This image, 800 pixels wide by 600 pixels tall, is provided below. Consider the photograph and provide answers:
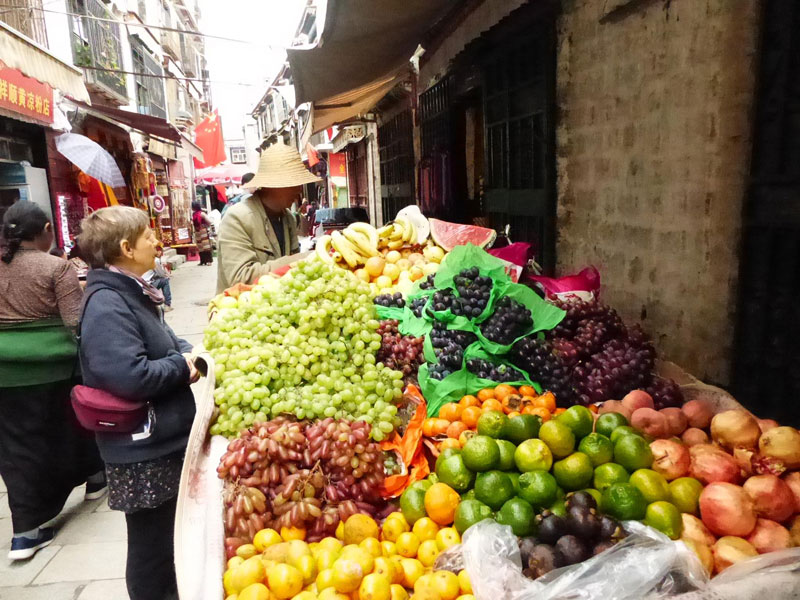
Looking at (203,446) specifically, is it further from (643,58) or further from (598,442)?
(643,58)

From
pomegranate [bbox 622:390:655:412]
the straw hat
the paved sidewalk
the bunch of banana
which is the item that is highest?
the straw hat

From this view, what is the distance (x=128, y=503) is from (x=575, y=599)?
1864 mm

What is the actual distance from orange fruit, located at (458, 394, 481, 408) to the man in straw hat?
68.6 inches

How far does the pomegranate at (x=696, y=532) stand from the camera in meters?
1.67

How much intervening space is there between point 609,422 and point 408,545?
91cm

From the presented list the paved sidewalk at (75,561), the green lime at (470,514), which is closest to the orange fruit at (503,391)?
the green lime at (470,514)

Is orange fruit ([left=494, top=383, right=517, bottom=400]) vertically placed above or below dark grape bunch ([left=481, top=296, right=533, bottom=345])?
below

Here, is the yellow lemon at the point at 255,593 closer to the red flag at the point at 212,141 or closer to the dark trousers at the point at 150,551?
the dark trousers at the point at 150,551

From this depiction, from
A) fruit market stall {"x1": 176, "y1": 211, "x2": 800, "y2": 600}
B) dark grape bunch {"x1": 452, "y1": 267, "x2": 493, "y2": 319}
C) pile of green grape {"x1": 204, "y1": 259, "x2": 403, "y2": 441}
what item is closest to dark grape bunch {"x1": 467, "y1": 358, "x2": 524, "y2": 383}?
fruit market stall {"x1": 176, "y1": 211, "x2": 800, "y2": 600}

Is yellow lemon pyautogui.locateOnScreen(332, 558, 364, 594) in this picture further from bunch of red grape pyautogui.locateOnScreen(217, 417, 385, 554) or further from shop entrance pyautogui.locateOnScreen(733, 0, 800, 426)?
shop entrance pyautogui.locateOnScreen(733, 0, 800, 426)

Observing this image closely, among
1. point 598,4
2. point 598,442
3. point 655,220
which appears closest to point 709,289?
point 655,220

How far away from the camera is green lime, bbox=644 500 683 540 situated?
1.65 m

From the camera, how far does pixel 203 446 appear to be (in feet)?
7.23

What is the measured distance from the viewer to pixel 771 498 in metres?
1.71
